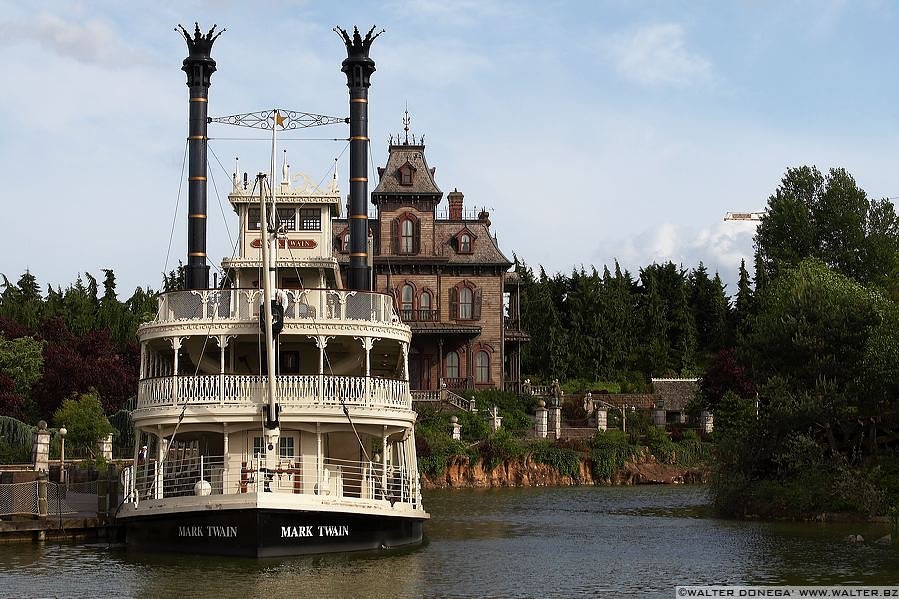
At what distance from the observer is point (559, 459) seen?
2584 inches

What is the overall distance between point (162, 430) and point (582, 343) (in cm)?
6179

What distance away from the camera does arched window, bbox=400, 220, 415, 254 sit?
79688mm

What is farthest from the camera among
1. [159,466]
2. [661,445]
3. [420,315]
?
[420,315]

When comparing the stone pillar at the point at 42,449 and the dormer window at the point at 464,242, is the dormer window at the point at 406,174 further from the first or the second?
the stone pillar at the point at 42,449

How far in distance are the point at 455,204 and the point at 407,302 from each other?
290 inches

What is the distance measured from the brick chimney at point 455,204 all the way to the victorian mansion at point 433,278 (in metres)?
2.10

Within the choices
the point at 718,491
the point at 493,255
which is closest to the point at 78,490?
the point at 718,491

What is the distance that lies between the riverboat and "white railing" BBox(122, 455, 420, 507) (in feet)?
0.17

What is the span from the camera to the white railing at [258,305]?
106 ft

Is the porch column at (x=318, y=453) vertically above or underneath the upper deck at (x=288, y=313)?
underneath

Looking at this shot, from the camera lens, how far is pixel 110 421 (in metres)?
61.2

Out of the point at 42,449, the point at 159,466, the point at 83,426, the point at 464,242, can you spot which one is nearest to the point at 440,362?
the point at 464,242

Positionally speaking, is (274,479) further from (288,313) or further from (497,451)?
(497,451)

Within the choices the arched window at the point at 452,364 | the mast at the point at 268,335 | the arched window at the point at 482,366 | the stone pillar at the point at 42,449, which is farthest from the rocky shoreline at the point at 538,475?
the mast at the point at 268,335
